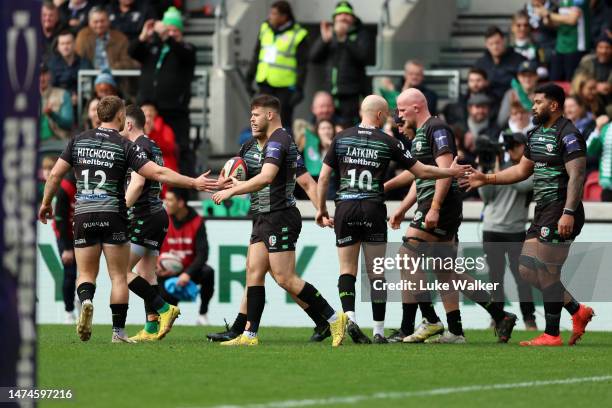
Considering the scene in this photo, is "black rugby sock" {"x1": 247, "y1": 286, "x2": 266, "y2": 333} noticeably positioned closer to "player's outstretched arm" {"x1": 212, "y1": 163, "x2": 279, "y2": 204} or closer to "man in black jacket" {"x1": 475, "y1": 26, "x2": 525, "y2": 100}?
"player's outstretched arm" {"x1": 212, "y1": 163, "x2": 279, "y2": 204}

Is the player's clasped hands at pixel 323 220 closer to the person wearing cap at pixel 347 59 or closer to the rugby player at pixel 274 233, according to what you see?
the rugby player at pixel 274 233

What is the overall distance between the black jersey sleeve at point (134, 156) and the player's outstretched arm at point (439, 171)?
2.43 m

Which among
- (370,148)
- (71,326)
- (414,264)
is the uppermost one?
(370,148)

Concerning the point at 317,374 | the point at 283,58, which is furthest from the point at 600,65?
the point at 317,374

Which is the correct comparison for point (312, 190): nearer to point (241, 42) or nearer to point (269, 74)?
point (269, 74)

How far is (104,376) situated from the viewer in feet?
33.3

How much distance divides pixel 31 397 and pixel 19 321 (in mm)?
584

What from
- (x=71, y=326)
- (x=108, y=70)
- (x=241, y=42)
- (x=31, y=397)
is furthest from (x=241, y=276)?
(x=31, y=397)

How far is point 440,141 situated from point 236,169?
2.00m

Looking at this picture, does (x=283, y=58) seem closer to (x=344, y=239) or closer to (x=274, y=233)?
(x=344, y=239)

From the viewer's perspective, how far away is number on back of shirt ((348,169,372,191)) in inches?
521

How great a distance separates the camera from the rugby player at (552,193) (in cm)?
1308

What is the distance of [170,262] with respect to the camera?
698 inches

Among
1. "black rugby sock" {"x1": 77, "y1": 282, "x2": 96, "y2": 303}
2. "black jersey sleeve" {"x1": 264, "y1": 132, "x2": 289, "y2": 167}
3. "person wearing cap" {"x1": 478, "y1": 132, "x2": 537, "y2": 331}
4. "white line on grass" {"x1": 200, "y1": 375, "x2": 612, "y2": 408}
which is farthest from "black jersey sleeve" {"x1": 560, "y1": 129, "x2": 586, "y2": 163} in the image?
"black rugby sock" {"x1": 77, "y1": 282, "x2": 96, "y2": 303}
